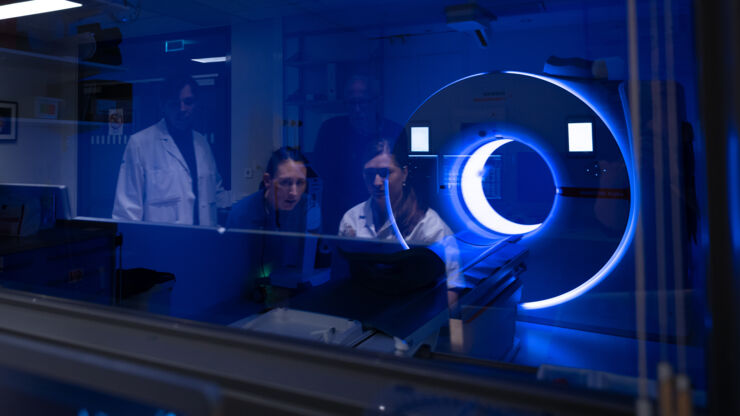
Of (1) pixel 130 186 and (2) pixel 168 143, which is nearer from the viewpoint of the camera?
(1) pixel 130 186

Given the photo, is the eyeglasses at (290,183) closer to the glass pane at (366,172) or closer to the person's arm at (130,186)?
the glass pane at (366,172)

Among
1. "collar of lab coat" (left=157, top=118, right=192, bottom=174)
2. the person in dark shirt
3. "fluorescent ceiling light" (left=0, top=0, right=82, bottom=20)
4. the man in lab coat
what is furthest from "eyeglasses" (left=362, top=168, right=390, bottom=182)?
"fluorescent ceiling light" (left=0, top=0, right=82, bottom=20)

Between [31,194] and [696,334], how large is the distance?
3.13 metres

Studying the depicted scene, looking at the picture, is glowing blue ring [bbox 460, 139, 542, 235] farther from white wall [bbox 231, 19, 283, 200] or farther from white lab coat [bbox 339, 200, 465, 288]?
white wall [bbox 231, 19, 283, 200]

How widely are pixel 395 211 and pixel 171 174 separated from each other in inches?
76.0

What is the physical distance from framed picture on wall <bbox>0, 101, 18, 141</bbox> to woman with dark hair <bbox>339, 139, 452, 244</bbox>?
234 centimetres

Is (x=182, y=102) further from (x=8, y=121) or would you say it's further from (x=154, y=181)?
(x=8, y=121)

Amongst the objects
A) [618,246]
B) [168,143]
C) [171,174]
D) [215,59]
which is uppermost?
[215,59]

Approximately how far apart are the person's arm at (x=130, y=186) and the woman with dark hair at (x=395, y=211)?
164 cm

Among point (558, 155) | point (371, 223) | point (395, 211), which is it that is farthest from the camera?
point (371, 223)

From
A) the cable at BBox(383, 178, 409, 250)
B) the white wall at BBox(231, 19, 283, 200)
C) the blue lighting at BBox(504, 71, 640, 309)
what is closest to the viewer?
the blue lighting at BBox(504, 71, 640, 309)

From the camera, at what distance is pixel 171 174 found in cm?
441

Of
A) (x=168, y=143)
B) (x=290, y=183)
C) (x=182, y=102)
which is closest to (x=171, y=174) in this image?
(x=168, y=143)

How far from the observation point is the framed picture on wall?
3.42 m
